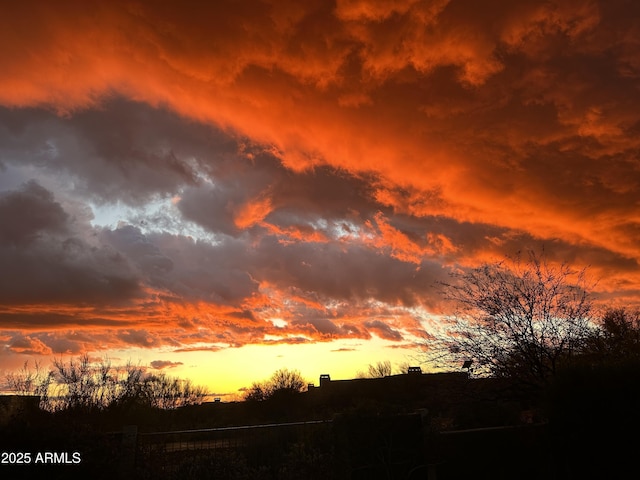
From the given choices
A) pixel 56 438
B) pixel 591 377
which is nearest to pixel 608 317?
pixel 591 377

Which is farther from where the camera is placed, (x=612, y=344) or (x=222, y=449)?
(x=612, y=344)

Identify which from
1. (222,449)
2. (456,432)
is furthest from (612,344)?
(222,449)

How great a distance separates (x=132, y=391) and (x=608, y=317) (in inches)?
842

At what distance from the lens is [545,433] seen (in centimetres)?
1263

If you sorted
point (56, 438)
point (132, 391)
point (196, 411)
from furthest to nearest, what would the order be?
point (196, 411), point (132, 391), point (56, 438)

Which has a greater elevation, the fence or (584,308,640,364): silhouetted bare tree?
(584,308,640,364): silhouetted bare tree

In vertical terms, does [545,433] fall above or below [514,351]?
below

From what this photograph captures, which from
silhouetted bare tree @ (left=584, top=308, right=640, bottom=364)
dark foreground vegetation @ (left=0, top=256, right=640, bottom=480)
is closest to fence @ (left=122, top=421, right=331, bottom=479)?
dark foreground vegetation @ (left=0, top=256, right=640, bottom=480)

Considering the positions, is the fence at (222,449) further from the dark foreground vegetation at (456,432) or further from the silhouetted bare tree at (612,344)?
the silhouetted bare tree at (612,344)

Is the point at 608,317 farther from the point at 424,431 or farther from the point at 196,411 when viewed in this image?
the point at 196,411

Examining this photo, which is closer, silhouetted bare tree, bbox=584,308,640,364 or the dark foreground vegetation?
the dark foreground vegetation

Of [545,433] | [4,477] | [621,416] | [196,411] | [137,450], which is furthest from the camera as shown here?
[196,411]

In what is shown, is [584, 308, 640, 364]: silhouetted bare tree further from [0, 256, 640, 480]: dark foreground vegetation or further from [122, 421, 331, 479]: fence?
[122, 421, 331, 479]: fence

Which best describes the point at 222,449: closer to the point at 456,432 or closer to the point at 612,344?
the point at 456,432
